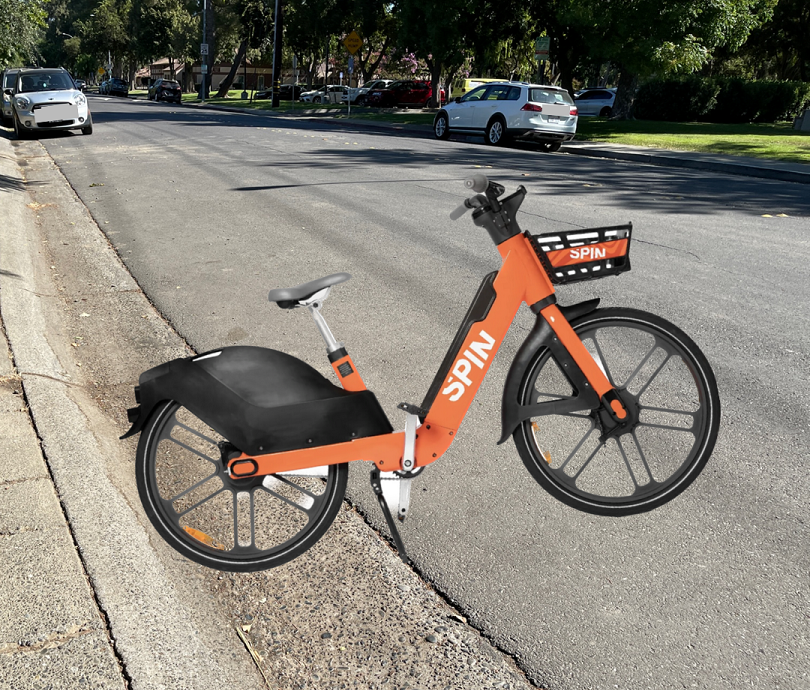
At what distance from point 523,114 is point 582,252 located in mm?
19182

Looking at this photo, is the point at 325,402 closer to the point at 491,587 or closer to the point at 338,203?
the point at 491,587

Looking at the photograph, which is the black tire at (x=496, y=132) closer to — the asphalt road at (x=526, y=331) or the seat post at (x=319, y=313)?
the asphalt road at (x=526, y=331)

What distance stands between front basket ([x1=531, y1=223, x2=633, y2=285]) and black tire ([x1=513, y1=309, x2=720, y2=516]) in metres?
0.18

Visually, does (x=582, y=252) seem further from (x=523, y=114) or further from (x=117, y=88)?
(x=117, y=88)

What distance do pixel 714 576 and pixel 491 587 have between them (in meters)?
0.78

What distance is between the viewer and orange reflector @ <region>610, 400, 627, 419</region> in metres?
2.99

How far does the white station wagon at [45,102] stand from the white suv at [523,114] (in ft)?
33.7

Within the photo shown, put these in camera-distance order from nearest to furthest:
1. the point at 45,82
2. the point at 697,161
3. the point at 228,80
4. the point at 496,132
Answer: the point at 697,161, the point at 45,82, the point at 496,132, the point at 228,80

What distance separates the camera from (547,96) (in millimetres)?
21250

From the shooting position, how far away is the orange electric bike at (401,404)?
9.04 feet

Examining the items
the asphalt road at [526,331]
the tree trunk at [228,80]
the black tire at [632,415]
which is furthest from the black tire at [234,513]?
the tree trunk at [228,80]

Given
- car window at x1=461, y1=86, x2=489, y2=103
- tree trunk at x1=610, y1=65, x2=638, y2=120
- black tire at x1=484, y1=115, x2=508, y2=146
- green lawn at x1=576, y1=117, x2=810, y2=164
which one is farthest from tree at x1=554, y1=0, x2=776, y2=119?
black tire at x1=484, y1=115, x2=508, y2=146

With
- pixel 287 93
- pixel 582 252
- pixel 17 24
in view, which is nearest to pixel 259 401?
pixel 582 252

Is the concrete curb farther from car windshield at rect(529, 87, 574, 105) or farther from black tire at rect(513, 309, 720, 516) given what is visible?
black tire at rect(513, 309, 720, 516)
